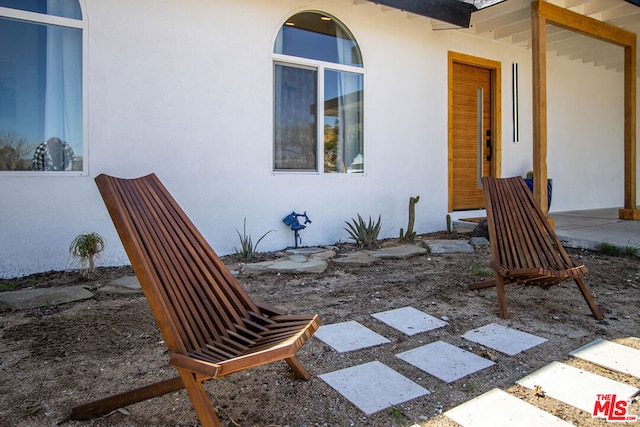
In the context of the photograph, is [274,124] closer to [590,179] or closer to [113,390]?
[113,390]

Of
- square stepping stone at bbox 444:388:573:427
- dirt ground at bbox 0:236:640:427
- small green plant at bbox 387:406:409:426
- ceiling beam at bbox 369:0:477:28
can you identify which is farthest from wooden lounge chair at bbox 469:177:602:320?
ceiling beam at bbox 369:0:477:28

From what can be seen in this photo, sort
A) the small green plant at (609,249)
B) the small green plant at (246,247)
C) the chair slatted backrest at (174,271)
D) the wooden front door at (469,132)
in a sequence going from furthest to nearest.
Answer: the wooden front door at (469,132)
the small green plant at (609,249)
the small green plant at (246,247)
the chair slatted backrest at (174,271)

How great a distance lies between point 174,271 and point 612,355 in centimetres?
217

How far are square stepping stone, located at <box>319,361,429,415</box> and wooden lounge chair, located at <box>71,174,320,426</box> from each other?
173 mm

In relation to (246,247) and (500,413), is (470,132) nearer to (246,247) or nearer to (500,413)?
(246,247)

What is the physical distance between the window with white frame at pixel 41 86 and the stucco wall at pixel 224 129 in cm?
14

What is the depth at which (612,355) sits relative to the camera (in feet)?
6.83

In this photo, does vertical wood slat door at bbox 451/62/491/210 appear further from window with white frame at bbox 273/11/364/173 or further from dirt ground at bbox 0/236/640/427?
dirt ground at bbox 0/236/640/427

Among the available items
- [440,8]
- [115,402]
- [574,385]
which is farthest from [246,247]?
[440,8]

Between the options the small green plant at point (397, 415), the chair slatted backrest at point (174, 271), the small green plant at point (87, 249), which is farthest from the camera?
the small green plant at point (87, 249)

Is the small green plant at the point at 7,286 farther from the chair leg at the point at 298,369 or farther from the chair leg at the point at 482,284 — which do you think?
the chair leg at the point at 482,284

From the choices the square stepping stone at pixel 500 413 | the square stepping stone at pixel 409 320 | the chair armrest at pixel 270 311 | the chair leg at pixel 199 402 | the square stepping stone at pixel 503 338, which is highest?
the chair armrest at pixel 270 311

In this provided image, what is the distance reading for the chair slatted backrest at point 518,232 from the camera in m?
2.82

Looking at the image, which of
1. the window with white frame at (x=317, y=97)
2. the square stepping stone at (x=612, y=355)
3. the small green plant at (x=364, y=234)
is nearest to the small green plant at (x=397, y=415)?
the square stepping stone at (x=612, y=355)
